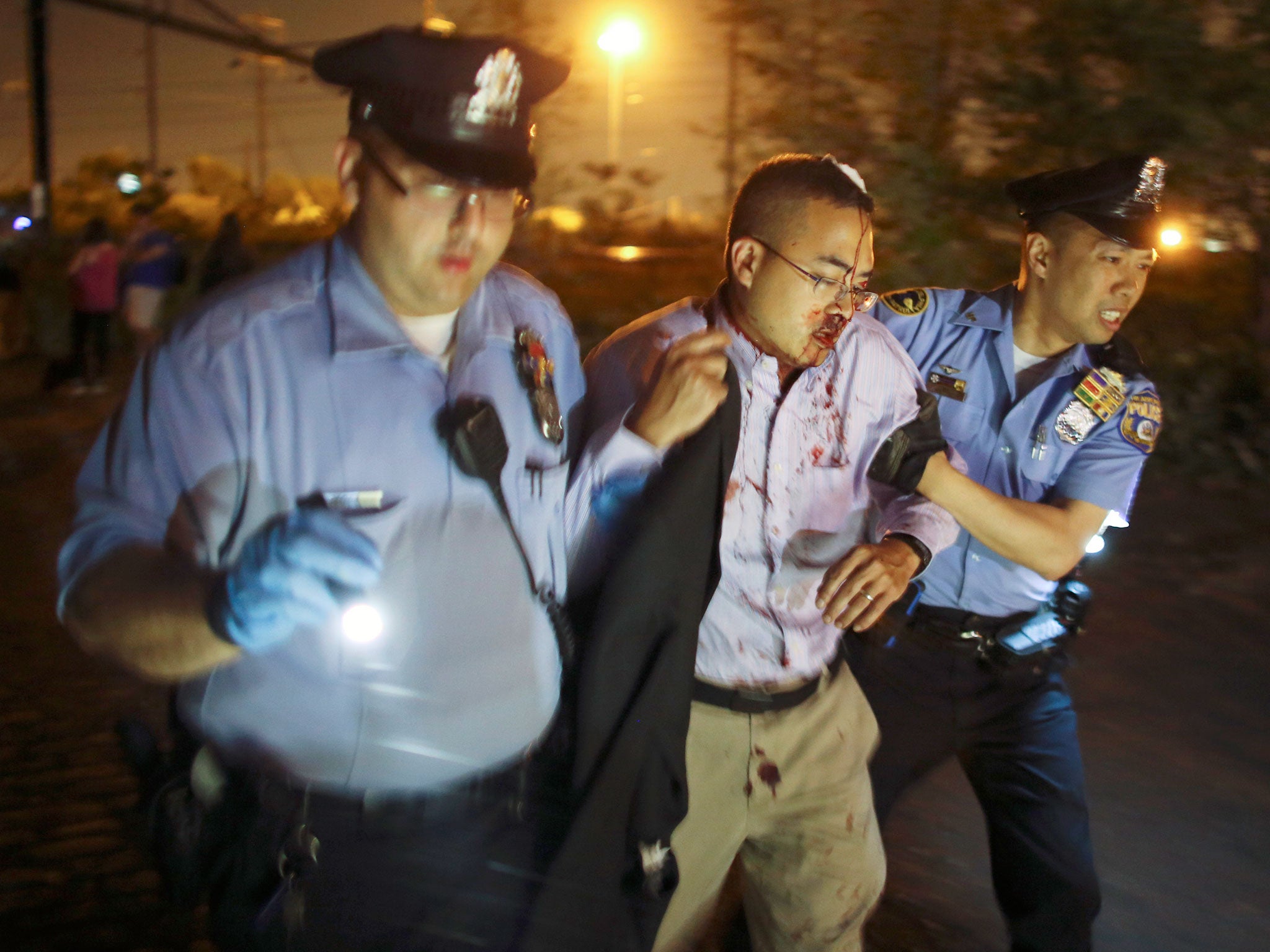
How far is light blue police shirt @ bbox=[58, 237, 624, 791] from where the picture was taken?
66.1 inches

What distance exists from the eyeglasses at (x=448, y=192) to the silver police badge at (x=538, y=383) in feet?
0.91

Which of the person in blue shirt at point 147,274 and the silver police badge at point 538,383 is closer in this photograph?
the silver police badge at point 538,383

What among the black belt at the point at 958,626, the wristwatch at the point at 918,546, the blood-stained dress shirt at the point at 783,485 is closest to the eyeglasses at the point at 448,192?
the blood-stained dress shirt at the point at 783,485

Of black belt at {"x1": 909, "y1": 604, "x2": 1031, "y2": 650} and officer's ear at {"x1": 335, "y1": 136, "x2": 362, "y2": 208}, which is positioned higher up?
officer's ear at {"x1": 335, "y1": 136, "x2": 362, "y2": 208}

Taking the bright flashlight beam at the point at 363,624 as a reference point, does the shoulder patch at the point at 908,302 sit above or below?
above

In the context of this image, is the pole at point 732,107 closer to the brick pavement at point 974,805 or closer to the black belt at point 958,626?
the brick pavement at point 974,805

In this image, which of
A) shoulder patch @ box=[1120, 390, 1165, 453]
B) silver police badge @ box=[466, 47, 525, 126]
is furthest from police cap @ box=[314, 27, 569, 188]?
shoulder patch @ box=[1120, 390, 1165, 453]

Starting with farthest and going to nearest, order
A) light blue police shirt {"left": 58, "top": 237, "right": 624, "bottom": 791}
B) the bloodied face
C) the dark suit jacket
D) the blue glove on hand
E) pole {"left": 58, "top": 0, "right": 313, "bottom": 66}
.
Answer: pole {"left": 58, "top": 0, "right": 313, "bottom": 66} → the bloodied face → the dark suit jacket → light blue police shirt {"left": 58, "top": 237, "right": 624, "bottom": 791} → the blue glove on hand

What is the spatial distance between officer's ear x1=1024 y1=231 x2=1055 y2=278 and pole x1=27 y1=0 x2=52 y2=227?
17.8 meters

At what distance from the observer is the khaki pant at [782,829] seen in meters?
2.48

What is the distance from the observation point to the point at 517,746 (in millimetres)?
2012

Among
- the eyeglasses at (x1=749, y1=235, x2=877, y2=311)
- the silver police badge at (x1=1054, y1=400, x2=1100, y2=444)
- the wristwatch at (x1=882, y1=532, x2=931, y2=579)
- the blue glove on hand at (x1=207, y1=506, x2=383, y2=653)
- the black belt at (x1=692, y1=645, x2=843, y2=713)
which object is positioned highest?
the eyeglasses at (x1=749, y1=235, x2=877, y2=311)

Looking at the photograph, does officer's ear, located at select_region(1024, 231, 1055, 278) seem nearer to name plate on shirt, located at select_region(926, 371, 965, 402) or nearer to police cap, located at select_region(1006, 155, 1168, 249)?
police cap, located at select_region(1006, 155, 1168, 249)

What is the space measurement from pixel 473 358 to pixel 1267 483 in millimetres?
9777
